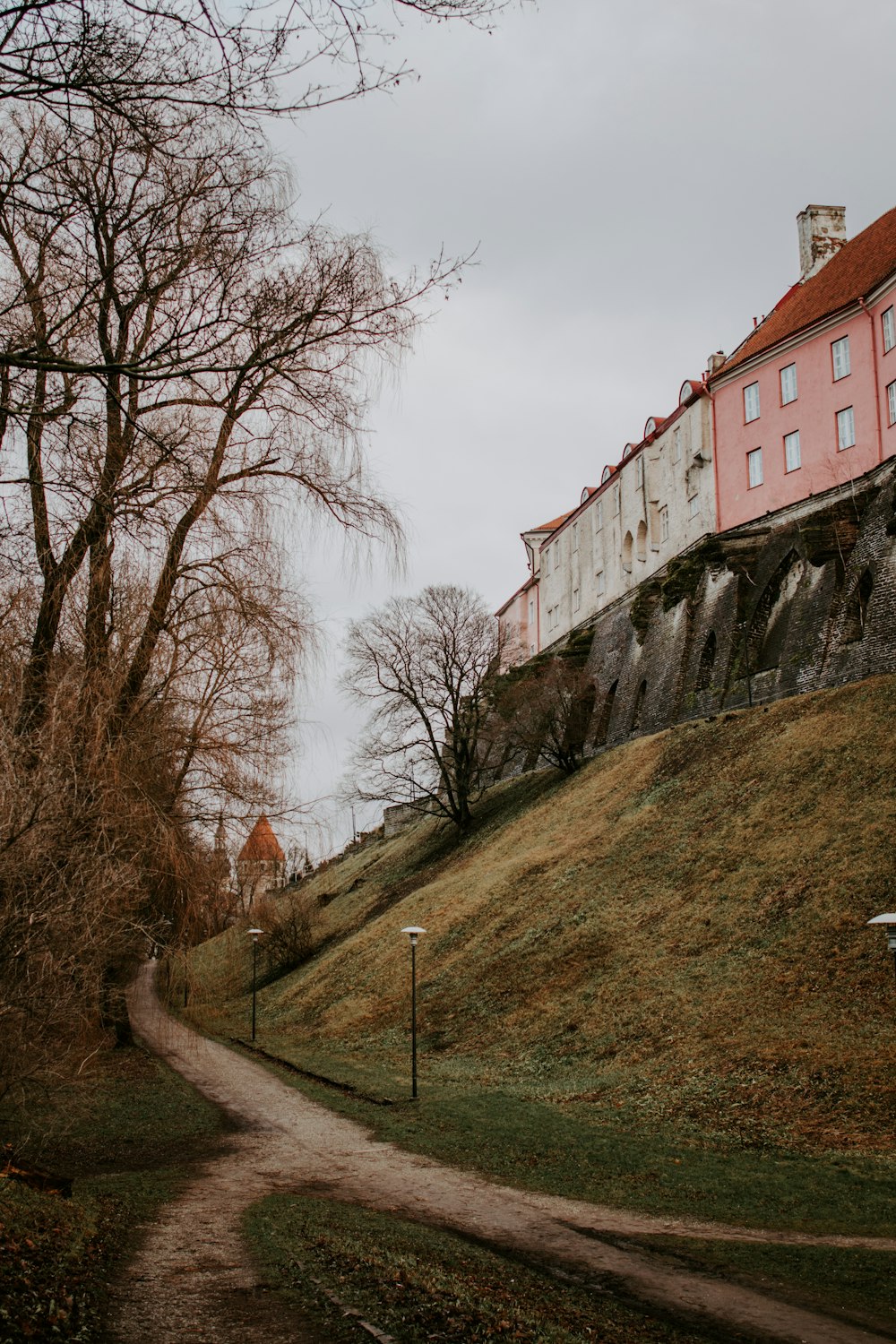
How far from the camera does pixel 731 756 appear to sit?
3038 centimetres

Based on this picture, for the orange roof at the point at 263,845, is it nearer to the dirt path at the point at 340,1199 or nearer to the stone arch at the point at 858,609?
the dirt path at the point at 340,1199

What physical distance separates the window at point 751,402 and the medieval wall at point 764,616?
411cm

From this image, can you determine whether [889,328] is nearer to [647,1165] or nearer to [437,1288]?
[647,1165]

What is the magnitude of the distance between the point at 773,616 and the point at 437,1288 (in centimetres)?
3039

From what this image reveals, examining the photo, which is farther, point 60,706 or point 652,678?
point 652,678

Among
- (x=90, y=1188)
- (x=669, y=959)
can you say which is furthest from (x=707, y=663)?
(x=90, y=1188)

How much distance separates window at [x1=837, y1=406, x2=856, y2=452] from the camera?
3384 centimetres

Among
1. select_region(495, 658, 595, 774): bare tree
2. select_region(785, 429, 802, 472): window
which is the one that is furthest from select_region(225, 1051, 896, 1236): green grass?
select_region(785, 429, 802, 472): window

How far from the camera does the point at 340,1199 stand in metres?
11.6

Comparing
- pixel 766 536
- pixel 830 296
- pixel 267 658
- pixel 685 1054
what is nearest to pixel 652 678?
pixel 766 536

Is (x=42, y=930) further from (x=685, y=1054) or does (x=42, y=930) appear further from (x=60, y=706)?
(x=685, y=1054)

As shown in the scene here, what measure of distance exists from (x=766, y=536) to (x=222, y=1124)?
26802mm

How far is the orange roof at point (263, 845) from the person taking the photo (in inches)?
483

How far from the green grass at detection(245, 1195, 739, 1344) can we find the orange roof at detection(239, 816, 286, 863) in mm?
3991
